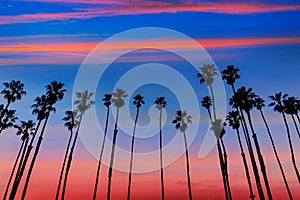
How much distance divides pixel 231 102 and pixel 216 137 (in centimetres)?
813

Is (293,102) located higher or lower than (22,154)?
higher

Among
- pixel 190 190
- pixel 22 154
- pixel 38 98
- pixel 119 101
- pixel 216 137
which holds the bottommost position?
pixel 190 190

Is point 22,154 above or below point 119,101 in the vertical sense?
below

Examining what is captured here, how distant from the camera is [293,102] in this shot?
6128 centimetres

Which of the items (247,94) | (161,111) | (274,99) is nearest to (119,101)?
(161,111)

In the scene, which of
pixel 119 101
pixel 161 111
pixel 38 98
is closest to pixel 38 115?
pixel 38 98

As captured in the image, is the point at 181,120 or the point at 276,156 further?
the point at 181,120

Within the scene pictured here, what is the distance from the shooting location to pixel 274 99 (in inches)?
2442

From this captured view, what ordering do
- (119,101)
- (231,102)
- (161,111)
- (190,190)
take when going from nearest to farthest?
1. (231,102)
2. (190,190)
3. (119,101)
4. (161,111)

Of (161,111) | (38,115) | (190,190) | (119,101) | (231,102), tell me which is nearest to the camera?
(38,115)

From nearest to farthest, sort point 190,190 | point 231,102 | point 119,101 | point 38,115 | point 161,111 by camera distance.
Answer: point 38,115
point 231,102
point 190,190
point 119,101
point 161,111

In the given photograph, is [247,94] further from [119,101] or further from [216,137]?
[119,101]

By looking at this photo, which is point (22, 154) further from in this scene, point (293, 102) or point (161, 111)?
point (293, 102)

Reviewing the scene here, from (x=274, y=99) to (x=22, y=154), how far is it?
53566 millimetres
